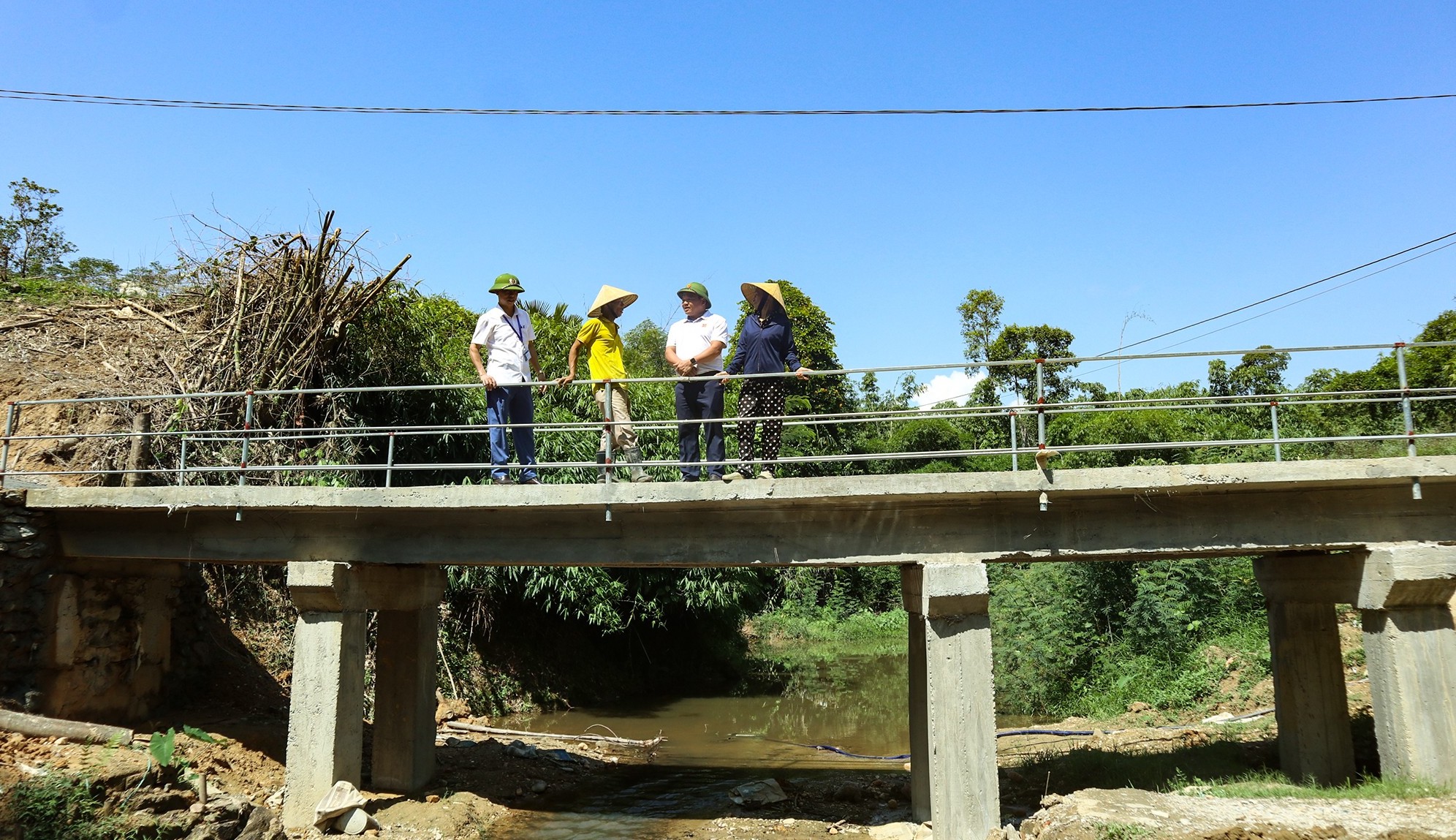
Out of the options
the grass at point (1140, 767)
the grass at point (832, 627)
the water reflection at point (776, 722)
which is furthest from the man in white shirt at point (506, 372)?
the grass at point (832, 627)

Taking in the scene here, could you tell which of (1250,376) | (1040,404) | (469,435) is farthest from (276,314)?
(1250,376)

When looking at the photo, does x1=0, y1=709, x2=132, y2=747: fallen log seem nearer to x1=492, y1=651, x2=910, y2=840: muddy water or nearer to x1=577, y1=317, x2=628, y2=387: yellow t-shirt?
x1=492, y1=651, x2=910, y2=840: muddy water

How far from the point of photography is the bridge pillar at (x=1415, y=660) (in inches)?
321

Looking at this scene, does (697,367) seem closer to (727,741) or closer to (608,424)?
(608,424)

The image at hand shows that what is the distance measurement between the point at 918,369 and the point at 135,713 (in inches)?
407

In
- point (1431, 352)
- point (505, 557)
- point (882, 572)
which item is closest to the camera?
point (505, 557)

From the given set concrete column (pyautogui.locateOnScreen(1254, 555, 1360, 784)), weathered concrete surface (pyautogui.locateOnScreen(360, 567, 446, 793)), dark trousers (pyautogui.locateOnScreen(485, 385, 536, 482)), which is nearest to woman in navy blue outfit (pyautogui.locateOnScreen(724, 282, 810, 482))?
dark trousers (pyautogui.locateOnScreen(485, 385, 536, 482))

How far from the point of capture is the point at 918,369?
8.40 metres

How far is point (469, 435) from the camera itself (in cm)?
1697

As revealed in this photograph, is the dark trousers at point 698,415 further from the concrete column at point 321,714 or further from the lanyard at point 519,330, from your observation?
the concrete column at point 321,714

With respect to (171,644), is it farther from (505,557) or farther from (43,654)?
(505,557)

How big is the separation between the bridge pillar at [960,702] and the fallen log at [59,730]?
8057 mm

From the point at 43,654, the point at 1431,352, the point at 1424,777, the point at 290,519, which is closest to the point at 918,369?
the point at 1424,777

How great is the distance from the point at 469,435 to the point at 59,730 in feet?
27.3
